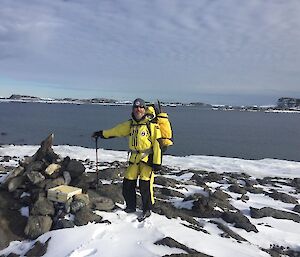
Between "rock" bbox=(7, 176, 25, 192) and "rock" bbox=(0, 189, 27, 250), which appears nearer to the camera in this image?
"rock" bbox=(0, 189, 27, 250)

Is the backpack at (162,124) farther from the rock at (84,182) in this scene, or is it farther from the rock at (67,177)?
the rock at (67,177)

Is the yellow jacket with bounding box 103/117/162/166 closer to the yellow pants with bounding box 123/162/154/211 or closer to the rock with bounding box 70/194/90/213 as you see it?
the yellow pants with bounding box 123/162/154/211

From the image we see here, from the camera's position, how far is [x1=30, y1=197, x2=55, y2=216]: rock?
8.27m

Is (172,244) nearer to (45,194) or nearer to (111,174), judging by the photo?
(45,194)

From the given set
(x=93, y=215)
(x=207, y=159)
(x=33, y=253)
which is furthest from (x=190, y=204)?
(x=207, y=159)

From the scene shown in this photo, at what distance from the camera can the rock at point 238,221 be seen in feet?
31.9

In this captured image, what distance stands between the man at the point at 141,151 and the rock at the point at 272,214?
Result: 391 centimetres

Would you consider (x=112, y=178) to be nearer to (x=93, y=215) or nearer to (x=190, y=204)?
(x=190, y=204)

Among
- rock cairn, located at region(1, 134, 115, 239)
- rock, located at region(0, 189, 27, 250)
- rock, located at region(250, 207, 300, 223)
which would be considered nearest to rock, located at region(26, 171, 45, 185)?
rock cairn, located at region(1, 134, 115, 239)

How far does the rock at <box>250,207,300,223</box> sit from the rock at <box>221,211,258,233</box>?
3.66 ft

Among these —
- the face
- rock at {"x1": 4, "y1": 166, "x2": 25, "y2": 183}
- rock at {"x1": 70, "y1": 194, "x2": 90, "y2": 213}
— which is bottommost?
rock at {"x1": 70, "y1": 194, "x2": 90, "y2": 213}

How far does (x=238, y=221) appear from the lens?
32.6ft

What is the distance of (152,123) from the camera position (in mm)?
8367

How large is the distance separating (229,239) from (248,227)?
4.44ft
